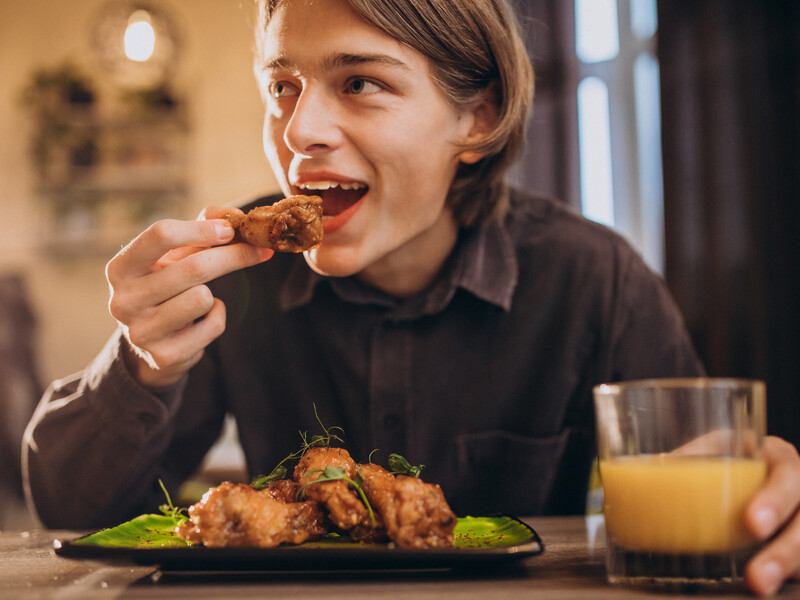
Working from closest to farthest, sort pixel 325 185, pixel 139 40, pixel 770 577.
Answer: pixel 770 577, pixel 325 185, pixel 139 40

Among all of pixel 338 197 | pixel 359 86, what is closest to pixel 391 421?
pixel 338 197

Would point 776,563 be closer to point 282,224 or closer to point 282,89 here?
point 282,224

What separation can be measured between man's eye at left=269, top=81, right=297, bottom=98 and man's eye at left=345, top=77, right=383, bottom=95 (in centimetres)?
13

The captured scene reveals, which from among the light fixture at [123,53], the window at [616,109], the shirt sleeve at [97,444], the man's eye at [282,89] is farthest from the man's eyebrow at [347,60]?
the light fixture at [123,53]

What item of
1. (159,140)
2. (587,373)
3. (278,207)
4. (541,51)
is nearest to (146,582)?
(278,207)

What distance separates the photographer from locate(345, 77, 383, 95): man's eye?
4.61ft

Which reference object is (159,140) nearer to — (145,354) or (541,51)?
(541,51)

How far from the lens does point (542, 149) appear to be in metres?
4.46

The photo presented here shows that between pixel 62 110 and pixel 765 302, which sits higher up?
pixel 62 110

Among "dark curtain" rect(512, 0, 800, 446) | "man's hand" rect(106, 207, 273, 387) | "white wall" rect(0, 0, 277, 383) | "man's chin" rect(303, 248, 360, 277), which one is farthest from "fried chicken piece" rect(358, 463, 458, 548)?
"white wall" rect(0, 0, 277, 383)

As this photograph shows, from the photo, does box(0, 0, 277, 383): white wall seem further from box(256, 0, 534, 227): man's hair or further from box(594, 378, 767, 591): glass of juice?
box(594, 378, 767, 591): glass of juice

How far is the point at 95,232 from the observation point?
5.29 m

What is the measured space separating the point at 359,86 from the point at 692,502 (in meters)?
0.97

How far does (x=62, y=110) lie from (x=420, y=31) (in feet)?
14.8
